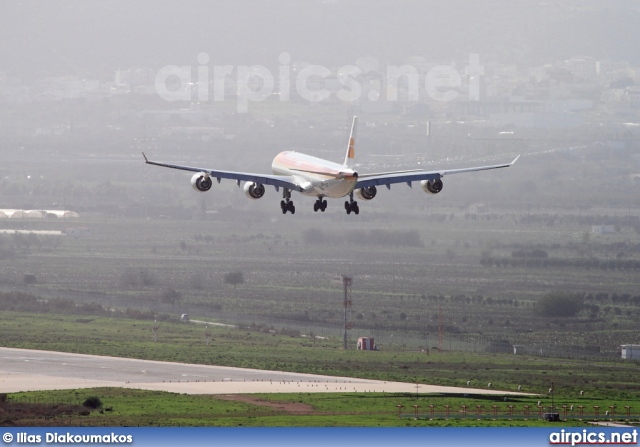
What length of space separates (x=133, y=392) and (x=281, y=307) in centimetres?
7173

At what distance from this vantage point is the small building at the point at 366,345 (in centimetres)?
14088

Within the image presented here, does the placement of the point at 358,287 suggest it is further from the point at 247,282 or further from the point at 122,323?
the point at 122,323

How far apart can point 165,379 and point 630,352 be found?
1931 inches

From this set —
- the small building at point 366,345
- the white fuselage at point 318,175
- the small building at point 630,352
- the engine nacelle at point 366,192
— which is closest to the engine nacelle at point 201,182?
the white fuselage at point 318,175

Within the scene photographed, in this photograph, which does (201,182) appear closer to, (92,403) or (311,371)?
(92,403)

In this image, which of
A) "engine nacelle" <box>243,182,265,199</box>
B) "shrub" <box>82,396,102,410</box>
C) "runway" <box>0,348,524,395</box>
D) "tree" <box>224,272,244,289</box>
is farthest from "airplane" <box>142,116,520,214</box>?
"tree" <box>224,272,244,289</box>

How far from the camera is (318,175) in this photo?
106 meters

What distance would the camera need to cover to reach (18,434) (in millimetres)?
83562

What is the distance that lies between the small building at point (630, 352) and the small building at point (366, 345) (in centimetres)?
2424

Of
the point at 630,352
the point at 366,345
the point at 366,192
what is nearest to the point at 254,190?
the point at 366,192

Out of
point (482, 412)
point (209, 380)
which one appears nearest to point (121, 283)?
point (209, 380)

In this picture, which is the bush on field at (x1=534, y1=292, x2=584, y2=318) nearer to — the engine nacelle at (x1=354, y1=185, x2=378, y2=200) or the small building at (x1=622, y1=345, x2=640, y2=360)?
the small building at (x1=622, y1=345, x2=640, y2=360)

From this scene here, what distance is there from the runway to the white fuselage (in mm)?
15331

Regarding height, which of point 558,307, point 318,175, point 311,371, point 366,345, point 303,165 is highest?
point 303,165
